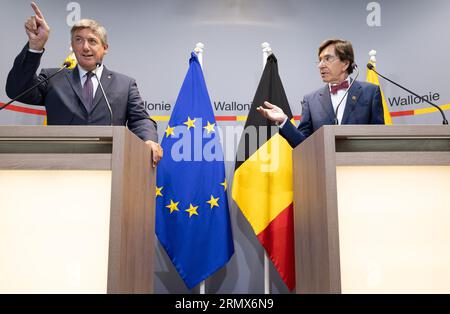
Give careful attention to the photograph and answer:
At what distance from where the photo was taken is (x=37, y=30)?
2000 mm

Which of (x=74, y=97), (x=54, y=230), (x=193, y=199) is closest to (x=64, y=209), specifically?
(x=54, y=230)

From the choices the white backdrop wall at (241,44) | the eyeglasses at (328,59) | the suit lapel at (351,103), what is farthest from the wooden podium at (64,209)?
the white backdrop wall at (241,44)

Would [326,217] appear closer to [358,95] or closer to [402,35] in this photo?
[358,95]

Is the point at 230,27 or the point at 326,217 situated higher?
the point at 230,27

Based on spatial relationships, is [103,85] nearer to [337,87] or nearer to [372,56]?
[337,87]

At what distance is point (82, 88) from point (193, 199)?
3.61 feet

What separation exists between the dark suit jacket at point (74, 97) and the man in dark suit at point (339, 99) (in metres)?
0.71

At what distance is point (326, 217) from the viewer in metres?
1.43

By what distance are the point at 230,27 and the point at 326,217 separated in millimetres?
2535

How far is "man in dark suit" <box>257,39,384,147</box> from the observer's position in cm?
246

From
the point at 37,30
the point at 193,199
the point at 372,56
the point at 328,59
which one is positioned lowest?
the point at 193,199

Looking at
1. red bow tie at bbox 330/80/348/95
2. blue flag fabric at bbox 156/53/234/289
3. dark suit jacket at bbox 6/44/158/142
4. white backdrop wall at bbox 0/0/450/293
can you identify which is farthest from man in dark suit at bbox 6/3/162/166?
red bow tie at bbox 330/80/348/95

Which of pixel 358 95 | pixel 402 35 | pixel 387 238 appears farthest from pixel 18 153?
pixel 402 35

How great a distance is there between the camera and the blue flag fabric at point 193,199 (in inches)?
113
